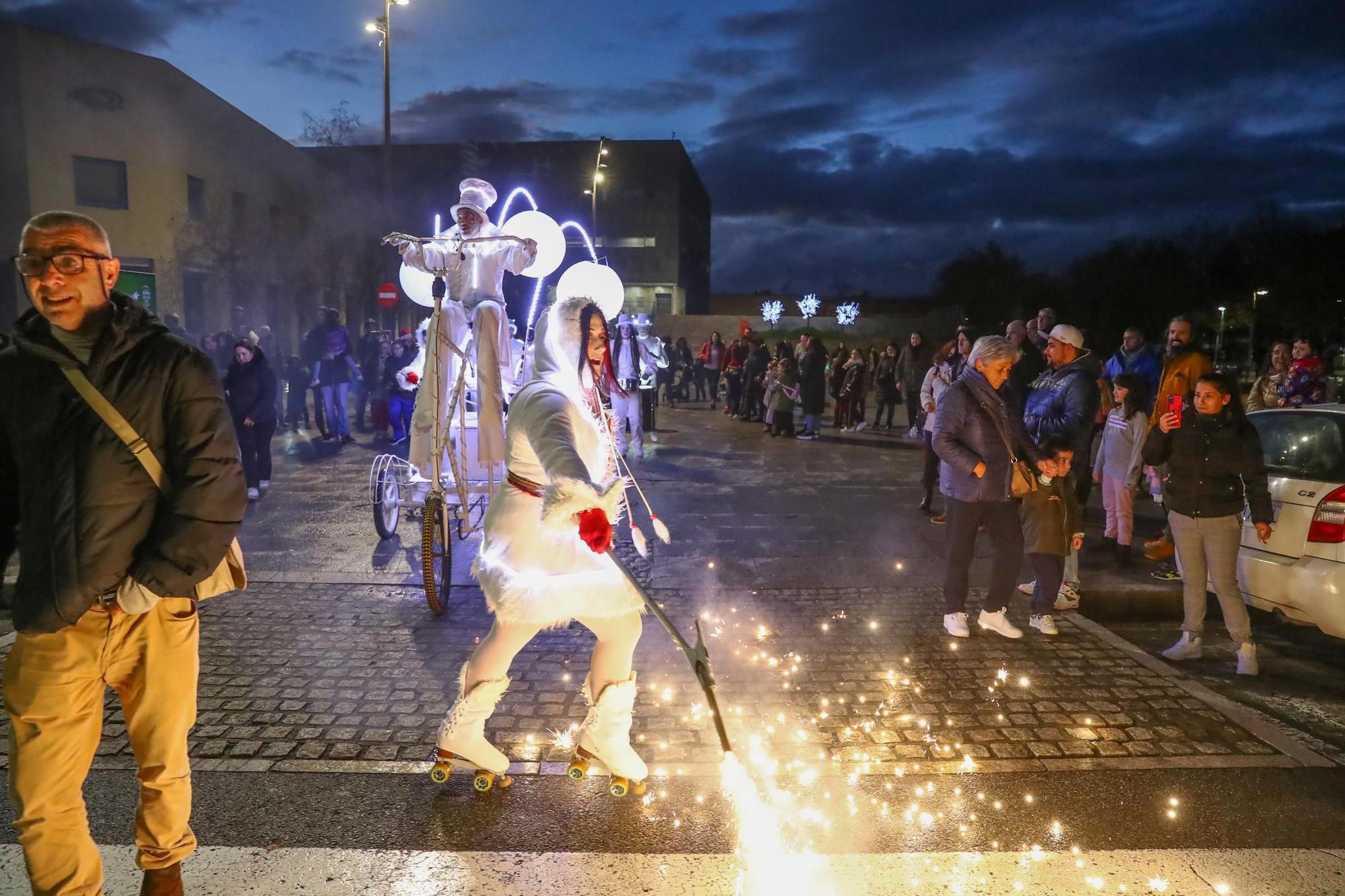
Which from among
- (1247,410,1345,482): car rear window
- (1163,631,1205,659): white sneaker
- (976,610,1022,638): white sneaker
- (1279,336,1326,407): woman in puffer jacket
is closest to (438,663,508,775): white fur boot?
(976,610,1022,638): white sneaker

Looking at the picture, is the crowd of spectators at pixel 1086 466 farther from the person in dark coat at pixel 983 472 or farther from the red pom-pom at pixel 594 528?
the red pom-pom at pixel 594 528

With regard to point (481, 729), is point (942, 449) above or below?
above

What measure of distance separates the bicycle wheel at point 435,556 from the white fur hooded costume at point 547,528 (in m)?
2.34


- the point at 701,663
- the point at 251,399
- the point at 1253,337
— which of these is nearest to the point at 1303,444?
the point at 701,663

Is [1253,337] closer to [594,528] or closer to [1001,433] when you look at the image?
[1001,433]

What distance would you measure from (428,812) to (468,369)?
375cm

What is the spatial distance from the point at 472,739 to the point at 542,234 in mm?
4825

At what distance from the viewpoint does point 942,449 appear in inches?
217

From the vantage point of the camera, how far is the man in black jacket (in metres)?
2.49

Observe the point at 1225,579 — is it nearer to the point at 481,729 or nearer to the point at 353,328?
the point at 481,729

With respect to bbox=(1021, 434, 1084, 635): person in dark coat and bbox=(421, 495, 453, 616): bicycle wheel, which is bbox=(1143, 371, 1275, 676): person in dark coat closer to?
bbox=(1021, 434, 1084, 635): person in dark coat

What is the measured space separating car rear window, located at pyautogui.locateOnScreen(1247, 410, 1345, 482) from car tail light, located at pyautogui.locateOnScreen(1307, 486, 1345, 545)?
0.56 ft

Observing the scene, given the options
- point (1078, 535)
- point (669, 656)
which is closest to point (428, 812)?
point (669, 656)

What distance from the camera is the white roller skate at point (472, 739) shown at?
11.3 feet
